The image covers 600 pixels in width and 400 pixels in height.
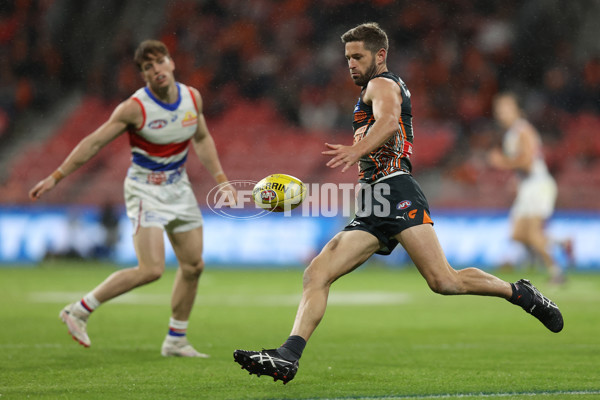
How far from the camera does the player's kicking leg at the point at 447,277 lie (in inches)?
229

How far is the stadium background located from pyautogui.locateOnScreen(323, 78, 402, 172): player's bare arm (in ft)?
43.2

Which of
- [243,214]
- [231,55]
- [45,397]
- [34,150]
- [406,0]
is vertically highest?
[406,0]

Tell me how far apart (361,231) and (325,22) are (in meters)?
20.7

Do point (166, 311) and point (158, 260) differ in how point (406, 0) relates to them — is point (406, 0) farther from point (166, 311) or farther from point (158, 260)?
point (158, 260)

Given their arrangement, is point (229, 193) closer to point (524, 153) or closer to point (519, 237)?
point (519, 237)

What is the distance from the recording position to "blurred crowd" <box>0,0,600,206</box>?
78.7ft

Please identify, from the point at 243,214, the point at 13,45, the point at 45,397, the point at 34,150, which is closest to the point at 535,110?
the point at 243,214

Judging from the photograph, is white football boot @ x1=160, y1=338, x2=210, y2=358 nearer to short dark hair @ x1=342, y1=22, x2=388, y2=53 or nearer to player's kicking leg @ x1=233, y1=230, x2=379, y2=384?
player's kicking leg @ x1=233, y1=230, x2=379, y2=384

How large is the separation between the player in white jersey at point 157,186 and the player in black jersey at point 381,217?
181 centimetres

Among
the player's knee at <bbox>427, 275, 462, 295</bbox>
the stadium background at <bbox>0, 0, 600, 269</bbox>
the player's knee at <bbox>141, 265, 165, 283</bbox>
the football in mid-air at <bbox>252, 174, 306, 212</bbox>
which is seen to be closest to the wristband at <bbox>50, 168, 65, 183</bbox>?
the player's knee at <bbox>141, 265, 165, 283</bbox>

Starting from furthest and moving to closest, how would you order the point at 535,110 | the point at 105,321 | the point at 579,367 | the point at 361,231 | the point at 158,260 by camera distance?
the point at 535,110, the point at 105,321, the point at 158,260, the point at 579,367, the point at 361,231

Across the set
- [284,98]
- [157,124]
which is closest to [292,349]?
[157,124]

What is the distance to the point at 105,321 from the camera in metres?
9.98

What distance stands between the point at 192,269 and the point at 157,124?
125 centimetres
